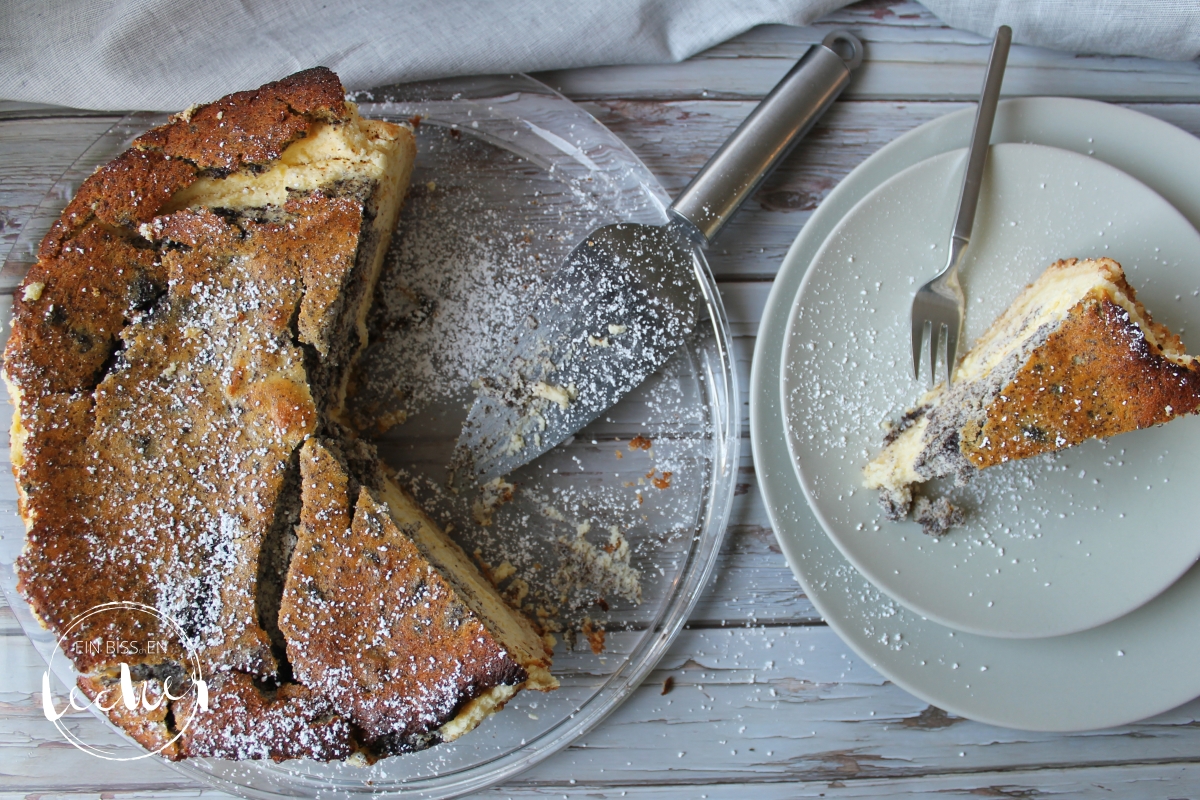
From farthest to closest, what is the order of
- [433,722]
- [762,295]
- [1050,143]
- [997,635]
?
[762,295] < [1050,143] < [997,635] < [433,722]

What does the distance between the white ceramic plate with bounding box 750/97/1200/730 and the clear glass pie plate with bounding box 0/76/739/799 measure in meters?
0.16

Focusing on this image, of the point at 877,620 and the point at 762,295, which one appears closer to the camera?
the point at 877,620

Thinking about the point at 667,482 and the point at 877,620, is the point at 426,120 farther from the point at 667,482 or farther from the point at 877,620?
the point at 877,620

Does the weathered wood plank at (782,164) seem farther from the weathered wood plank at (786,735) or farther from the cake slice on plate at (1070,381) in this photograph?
the weathered wood plank at (786,735)

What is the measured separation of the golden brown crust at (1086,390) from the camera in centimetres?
169

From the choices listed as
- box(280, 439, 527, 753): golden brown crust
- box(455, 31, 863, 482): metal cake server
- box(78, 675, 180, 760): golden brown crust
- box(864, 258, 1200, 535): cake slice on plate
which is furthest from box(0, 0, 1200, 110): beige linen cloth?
box(78, 675, 180, 760): golden brown crust

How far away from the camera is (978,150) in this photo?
191 cm

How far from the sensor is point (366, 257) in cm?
194

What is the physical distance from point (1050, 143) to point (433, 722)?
226cm

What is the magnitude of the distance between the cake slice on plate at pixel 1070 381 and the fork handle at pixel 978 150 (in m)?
0.27

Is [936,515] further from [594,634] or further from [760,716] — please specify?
[594,634]

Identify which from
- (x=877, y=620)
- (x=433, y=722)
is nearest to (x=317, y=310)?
(x=433, y=722)

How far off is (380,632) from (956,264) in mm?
1779

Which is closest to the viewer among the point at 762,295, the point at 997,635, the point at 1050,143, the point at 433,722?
the point at 433,722
